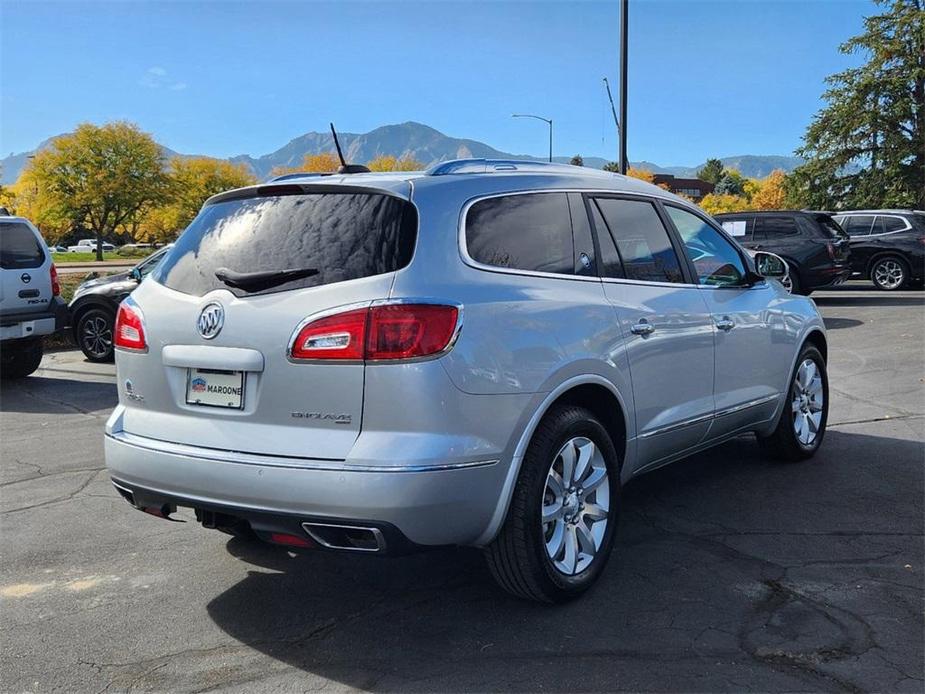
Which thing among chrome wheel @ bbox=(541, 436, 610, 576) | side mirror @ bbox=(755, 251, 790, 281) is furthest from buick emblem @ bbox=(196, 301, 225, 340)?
side mirror @ bbox=(755, 251, 790, 281)

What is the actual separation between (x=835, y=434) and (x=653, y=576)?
3540 mm

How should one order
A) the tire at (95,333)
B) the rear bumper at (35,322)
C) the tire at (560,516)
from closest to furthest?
the tire at (560,516) → the rear bumper at (35,322) → the tire at (95,333)

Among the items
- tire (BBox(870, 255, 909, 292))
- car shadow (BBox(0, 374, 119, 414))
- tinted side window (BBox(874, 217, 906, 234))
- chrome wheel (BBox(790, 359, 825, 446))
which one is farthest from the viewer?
tinted side window (BBox(874, 217, 906, 234))

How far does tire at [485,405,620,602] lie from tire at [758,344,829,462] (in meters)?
2.29

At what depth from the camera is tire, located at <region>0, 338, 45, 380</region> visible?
1066 cm

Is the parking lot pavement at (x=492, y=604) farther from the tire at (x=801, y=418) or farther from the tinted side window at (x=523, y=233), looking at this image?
the tinted side window at (x=523, y=233)

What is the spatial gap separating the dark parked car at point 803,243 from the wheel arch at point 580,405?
43.4 ft

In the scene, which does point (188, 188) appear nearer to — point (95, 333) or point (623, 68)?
point (623, 68)

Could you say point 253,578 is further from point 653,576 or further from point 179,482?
point 653,576

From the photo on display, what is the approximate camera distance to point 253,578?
4.20m

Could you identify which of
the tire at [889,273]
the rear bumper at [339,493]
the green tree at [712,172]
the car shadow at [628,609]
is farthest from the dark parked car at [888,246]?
the green tree at [712,172]

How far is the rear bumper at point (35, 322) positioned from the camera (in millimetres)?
9984

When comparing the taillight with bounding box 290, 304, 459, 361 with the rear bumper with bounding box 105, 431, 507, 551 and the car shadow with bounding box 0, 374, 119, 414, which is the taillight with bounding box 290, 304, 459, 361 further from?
the car shadow with bounding box 0, 374, 119, 414

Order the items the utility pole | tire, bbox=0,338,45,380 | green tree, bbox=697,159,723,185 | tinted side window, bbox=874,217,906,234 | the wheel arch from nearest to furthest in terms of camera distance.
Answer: the wheel arch → tire, bbox=0,338,45,380 → the utility pole → tinted side window, bbox=874,217,906,234 → green tree, bbox=697,159,723,185
